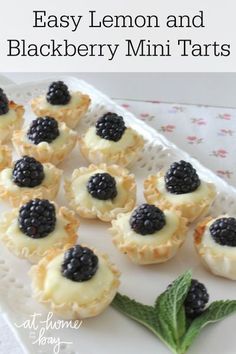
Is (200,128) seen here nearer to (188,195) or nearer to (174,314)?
(188,195)

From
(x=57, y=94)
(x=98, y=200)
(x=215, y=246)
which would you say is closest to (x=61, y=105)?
(x=57, y=94)

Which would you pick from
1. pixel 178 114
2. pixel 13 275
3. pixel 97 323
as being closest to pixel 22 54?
pixel 178 114

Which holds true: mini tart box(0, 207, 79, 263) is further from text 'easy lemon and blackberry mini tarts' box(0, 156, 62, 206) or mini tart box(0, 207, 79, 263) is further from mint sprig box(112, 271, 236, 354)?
mint sprig box(112, 271, 236, 354)

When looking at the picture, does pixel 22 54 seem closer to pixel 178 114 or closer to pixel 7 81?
pixel 7 81

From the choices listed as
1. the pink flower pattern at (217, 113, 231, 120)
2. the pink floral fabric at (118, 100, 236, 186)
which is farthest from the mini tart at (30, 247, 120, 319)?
the pink flower pattern at (217, 113, 231, 120)

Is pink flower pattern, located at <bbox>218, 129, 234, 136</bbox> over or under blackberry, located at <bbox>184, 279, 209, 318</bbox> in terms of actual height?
under

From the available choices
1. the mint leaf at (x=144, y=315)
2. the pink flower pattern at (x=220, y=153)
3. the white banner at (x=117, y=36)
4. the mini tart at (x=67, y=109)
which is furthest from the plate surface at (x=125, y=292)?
the white banner at (x=117, y=36)
